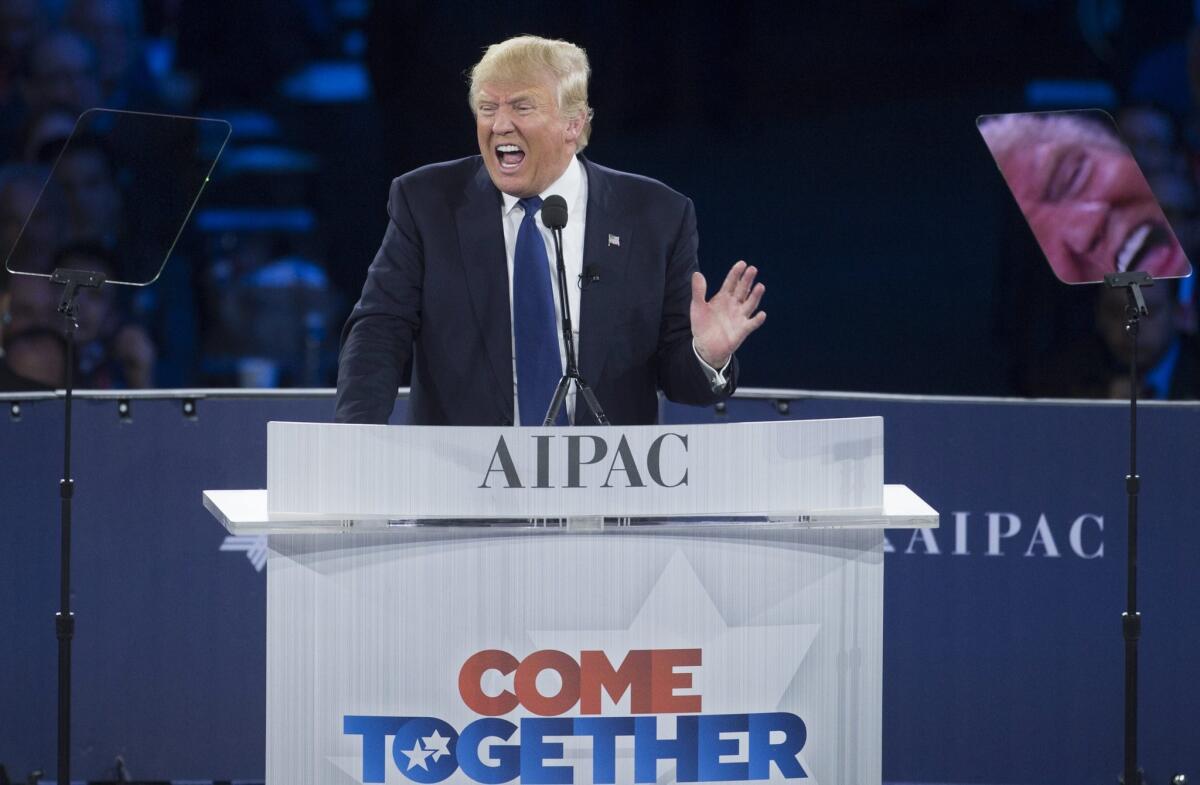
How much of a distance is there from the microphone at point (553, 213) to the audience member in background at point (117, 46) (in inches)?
139

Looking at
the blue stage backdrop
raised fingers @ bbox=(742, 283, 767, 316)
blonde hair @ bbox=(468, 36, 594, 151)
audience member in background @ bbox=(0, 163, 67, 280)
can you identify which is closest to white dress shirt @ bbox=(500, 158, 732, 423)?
blonde hair @ bbox=(468, 36, 594, 151)

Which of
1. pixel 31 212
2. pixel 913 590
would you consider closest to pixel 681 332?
pixel 913 590

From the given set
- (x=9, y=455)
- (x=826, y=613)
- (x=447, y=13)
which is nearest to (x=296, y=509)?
(x=826, y=613)

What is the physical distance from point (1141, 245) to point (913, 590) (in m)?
1.13

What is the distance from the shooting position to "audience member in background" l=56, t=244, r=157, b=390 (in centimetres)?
550

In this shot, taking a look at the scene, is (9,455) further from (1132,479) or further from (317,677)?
(1132,479)

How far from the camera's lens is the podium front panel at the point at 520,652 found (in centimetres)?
214

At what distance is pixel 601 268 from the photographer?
2910 millimetres

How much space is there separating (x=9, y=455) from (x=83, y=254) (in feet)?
4.33

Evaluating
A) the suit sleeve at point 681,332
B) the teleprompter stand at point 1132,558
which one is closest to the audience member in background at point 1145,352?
the teleprompter stand at point 1132,558

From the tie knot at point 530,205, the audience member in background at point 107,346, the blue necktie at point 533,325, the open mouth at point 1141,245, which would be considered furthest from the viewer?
the audience member in background at point 107,346

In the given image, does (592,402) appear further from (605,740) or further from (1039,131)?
(1039,131)

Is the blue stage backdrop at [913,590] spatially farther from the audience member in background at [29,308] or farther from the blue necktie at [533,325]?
the blue necktie at [533,325]

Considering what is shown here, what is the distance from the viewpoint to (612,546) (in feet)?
7.07
